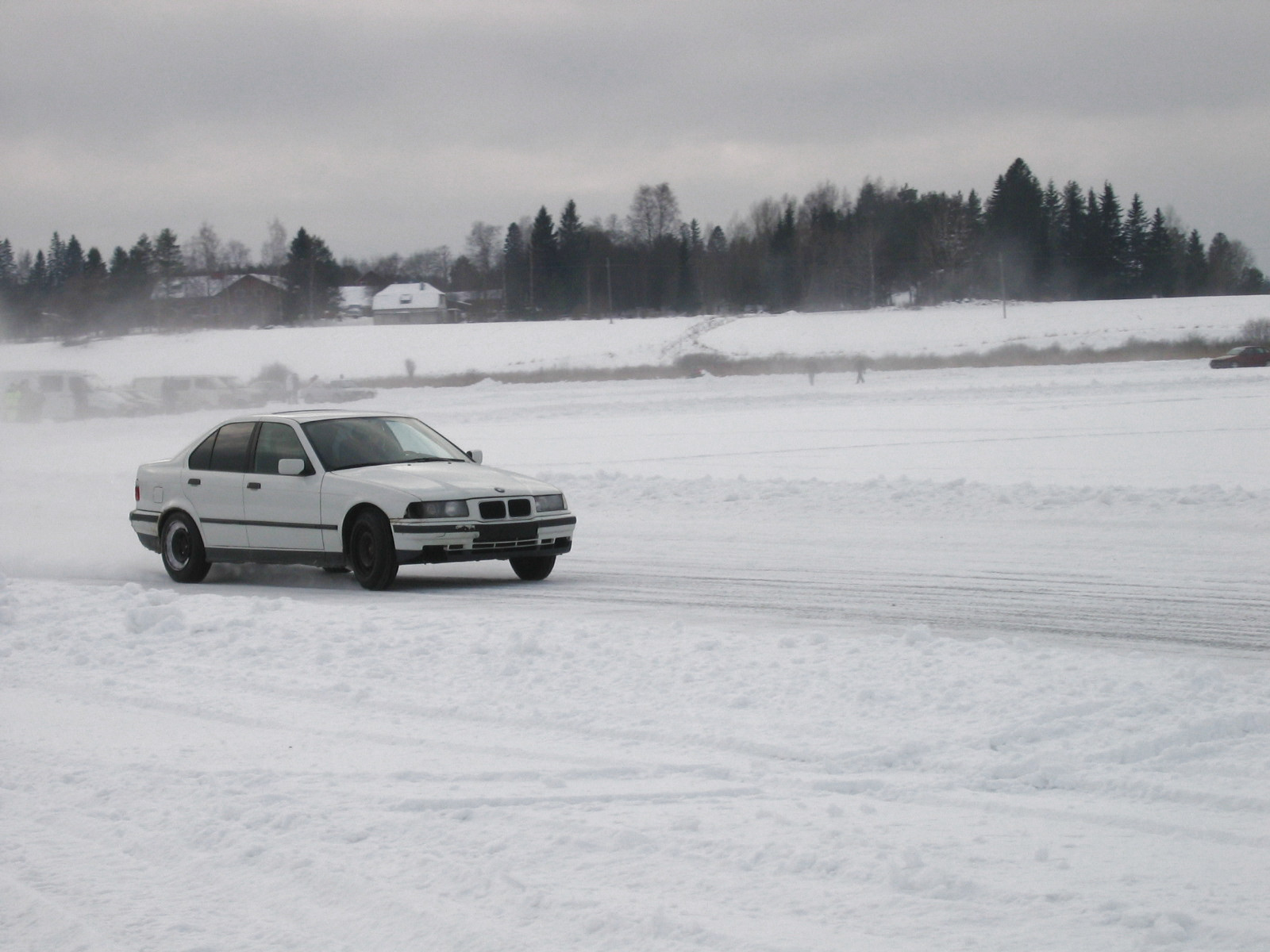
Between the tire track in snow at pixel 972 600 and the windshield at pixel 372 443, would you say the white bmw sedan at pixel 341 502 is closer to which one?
the windshield at pixel 372 443

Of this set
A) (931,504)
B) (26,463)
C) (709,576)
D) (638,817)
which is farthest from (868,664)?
(26,463)

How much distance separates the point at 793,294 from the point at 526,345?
4022cm

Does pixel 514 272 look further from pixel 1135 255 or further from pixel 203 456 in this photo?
pixel 203 456

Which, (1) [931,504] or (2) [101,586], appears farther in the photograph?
(1) [931,504]

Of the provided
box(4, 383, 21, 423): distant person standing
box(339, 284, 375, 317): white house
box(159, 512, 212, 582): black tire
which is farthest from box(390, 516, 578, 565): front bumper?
box(339, 284, 375, 317): white house

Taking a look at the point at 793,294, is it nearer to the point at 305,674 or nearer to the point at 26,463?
the point at 26,463

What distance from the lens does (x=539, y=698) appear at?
6914 mm

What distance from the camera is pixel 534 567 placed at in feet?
38.7

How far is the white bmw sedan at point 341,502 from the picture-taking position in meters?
11.0

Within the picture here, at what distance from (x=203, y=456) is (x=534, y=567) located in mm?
3263

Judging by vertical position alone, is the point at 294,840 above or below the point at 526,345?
below

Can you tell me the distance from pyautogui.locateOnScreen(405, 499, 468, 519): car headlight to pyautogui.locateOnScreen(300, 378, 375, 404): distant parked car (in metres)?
37.6

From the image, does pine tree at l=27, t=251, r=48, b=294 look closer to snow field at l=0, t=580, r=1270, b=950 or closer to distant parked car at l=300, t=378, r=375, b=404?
distant parked car at l=300, t=378, r=375, b=404

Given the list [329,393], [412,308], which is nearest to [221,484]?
[329,393]
